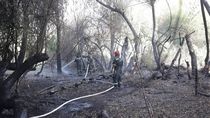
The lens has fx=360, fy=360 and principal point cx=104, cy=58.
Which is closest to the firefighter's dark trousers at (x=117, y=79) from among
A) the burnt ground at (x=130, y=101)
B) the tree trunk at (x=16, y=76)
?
the burnt ground at (x=130, y=101)

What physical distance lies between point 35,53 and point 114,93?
427 centimetres

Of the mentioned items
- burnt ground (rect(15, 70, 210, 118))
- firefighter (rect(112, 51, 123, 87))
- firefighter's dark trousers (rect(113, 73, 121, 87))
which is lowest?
burnt ground (rect(15, 70, 210, 118))

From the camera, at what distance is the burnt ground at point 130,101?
11.9m

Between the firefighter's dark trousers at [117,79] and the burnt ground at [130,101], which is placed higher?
the firefighter's dark trousers at [117,79]

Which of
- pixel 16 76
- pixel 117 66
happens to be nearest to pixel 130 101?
pixel 117 66

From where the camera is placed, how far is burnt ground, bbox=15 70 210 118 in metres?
11.9

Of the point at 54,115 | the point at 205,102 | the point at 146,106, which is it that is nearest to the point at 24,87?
the point at 54,115

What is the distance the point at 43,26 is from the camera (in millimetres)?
13039

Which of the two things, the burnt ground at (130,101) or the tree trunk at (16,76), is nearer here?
the burnt ground at (130,101)

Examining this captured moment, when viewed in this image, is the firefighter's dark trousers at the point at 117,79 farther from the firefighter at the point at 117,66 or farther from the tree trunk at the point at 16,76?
the tree trunk at the point at 16,76

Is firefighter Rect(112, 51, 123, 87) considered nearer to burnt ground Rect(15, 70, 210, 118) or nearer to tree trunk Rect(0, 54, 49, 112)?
burnt ground Rect(15, 70, 210, 118)

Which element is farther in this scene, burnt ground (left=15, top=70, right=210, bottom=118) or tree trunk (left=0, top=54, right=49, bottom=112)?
tree trunk (left=0, top=54, right=49, bottom=112)

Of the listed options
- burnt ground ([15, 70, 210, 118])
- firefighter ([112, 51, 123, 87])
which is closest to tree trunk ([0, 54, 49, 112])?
burnt ground ([15, 70, 210, 118])

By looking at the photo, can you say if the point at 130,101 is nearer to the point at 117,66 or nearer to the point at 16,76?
the point at 117,66
